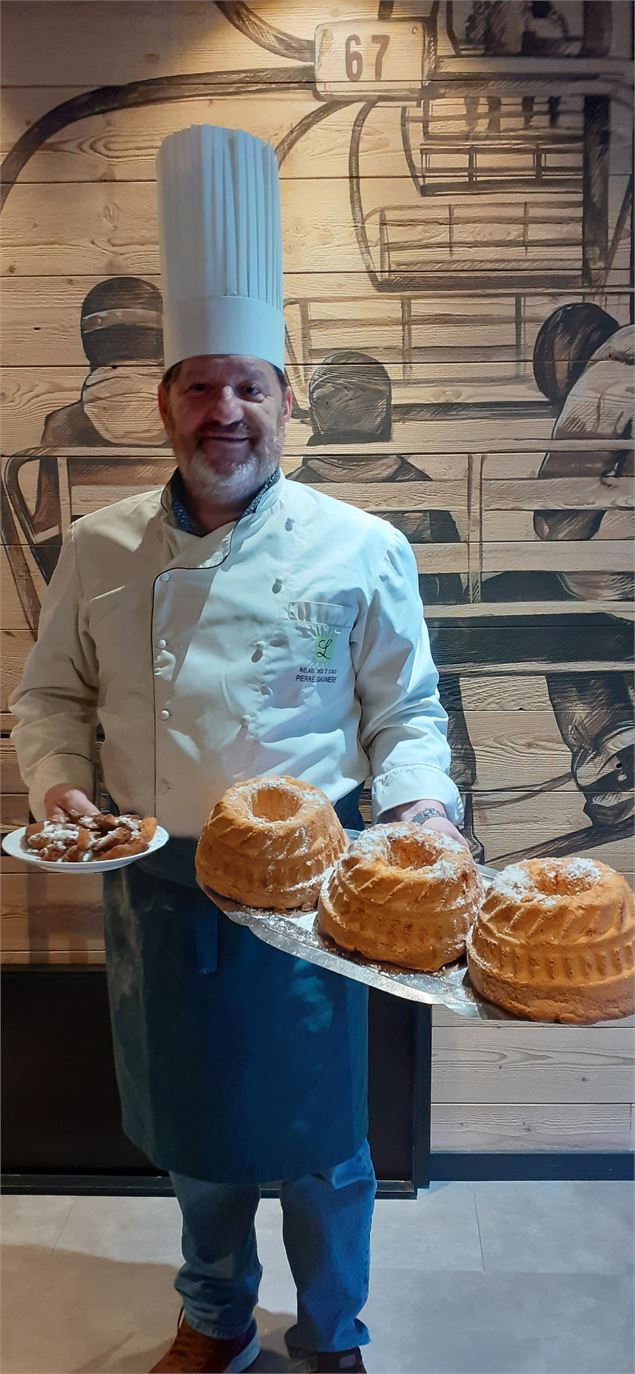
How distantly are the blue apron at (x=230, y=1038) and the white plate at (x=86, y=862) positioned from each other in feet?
0.12

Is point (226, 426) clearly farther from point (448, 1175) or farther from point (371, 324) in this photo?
point (448, 1175)

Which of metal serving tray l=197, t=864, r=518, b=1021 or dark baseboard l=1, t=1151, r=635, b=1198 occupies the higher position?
metal serving tray l=197, t=864, r=518, b=1021

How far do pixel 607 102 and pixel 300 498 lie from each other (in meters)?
0.85

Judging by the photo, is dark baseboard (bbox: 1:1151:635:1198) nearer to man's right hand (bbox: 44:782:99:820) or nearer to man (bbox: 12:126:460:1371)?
man (bbox: 12:126:460:1371)

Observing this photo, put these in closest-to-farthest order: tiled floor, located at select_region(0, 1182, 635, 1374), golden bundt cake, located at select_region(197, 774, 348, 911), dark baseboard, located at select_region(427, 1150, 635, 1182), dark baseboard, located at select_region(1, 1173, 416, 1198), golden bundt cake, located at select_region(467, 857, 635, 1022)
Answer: golden bundt cake, located at select_region(467, 857, 635, 1022)
golden bundt cake, located at select_region(197, 774, 348, 911)
tiled floor, located at select_region(0, 1182, 635, 1374)
dark baseboard, located at select_region(1, 1173, 416, 1198)
dark baseboard, located at select_region(427, 1150, 635, 1182)

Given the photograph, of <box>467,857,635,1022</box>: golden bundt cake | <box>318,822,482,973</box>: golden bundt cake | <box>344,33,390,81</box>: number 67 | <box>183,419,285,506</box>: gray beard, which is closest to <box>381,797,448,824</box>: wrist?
<box>318,822,482,973</box>: golden bundt cake

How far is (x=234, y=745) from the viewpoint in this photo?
1307 millimetres

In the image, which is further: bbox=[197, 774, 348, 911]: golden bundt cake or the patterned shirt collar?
the patterned shirt collar

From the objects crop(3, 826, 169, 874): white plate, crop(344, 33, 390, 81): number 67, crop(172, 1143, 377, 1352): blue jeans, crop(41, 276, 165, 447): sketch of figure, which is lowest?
crop(172, 1143, 377, 1352): blue jeans

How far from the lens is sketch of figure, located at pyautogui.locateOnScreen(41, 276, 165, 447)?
1625mm

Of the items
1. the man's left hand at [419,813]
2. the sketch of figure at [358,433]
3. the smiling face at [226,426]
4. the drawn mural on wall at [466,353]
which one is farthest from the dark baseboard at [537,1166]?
the smiling face at [226,426]

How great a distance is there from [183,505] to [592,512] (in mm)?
755

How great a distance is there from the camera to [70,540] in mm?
1505

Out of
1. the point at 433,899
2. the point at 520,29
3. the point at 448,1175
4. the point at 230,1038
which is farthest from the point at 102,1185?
the point at 520,29
